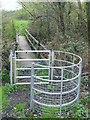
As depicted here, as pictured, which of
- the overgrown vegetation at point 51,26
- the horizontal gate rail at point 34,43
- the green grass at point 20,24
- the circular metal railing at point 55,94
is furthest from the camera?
the green grass at point 20,24

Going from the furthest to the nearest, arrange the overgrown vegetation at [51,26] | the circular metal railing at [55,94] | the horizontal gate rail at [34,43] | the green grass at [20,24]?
1. the green grass at [20,24]
2. the horizontal gate rail at [34,43]
3. the overgrown vegetation at [51,26]
4. the circular metal railing at [55,94]

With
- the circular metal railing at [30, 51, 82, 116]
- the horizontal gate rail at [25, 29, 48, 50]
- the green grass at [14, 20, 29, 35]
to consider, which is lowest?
the circular metal railing at [30, 51, 82, 116]

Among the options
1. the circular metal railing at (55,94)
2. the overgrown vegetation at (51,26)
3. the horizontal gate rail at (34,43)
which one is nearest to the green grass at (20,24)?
the overgrown vegetation at (51,26)

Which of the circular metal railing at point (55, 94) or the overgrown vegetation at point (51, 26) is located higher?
the overgrown vegetation at point (51, 26)

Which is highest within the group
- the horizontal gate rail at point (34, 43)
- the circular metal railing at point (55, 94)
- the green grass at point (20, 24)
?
the green grass at point (20, 24)

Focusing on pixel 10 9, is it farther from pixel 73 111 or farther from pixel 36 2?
pixel 73 111

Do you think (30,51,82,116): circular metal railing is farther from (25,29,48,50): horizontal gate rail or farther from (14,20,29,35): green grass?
(14,20,29,35): green grass

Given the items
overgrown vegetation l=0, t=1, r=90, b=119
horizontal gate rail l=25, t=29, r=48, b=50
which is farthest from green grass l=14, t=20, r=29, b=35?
horizontal gate rail l=25, t=29, r=48, b=50

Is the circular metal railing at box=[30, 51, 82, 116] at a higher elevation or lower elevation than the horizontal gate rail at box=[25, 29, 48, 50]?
lower

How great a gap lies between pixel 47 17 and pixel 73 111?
612 centimetres

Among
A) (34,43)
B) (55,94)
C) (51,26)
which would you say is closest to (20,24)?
(34,43)

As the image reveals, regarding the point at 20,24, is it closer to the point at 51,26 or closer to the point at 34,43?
the point at 34,43

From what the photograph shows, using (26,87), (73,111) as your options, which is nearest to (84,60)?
(26,87)

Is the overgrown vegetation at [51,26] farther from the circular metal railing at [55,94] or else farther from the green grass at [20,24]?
the circular metal railing at [55,94]
